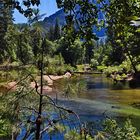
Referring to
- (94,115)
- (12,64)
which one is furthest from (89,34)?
(94,115)

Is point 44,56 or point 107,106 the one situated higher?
point 44,56

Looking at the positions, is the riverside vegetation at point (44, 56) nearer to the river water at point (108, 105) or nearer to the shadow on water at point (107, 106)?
the shadow on water at point (107, 106)

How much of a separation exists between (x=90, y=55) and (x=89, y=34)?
394ft

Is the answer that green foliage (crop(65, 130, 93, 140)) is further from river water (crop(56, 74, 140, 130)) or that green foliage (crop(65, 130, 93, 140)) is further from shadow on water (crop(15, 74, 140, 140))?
river water (crop(56, 74, 140, 130))

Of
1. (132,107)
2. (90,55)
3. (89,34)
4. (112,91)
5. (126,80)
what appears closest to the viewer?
(89,34)

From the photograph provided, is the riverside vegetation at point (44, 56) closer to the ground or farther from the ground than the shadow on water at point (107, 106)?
farther from the ground

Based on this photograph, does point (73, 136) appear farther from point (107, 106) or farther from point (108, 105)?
point (108, 105)

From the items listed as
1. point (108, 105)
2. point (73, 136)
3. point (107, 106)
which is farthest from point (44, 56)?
point (108, 105)

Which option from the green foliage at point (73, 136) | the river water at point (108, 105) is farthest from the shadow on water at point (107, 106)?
the green foliage at point (73, 136)

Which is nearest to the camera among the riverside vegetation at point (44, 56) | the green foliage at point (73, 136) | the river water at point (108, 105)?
the riverside vegetation at point (44, 56)

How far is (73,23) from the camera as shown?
4914 mm

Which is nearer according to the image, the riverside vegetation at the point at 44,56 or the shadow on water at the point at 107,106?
the riverside vegetation at the point at 44,56

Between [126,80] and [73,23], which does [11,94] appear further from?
[126,80]

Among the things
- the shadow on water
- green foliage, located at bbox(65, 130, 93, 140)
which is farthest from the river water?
green foliage, located at bbox(65, 130, 93, 140)
